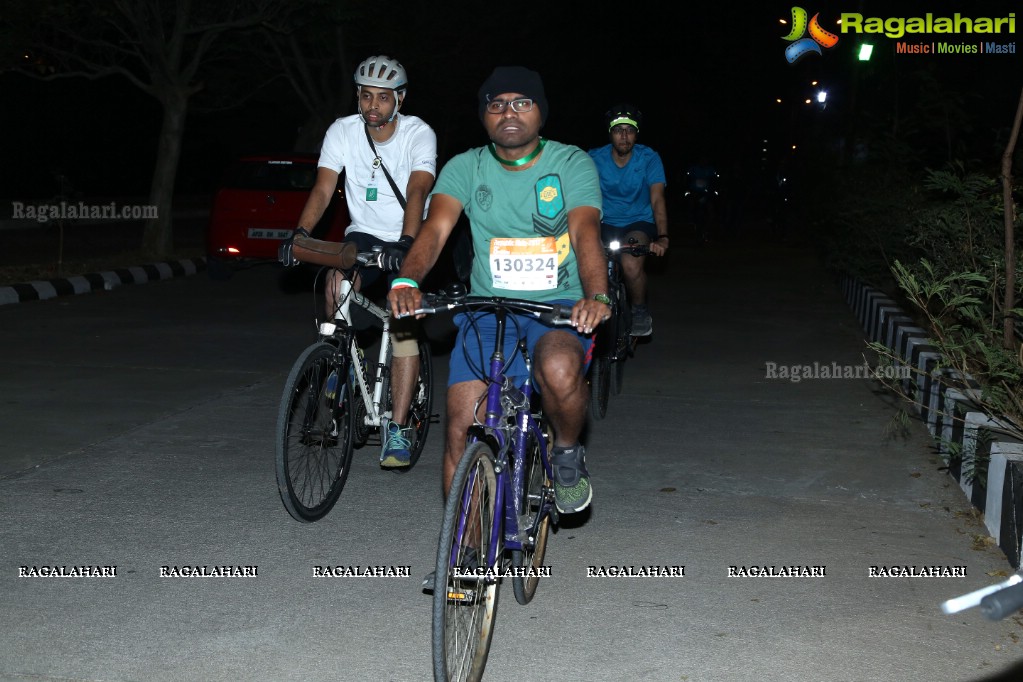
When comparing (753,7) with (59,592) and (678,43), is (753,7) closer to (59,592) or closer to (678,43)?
(678,43)

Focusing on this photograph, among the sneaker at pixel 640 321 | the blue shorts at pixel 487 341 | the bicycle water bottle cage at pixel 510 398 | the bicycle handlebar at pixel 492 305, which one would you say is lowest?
the sneaker at pixel 640 321

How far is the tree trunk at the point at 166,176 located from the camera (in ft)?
59.6

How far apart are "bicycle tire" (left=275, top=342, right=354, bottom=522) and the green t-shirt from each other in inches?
46.5

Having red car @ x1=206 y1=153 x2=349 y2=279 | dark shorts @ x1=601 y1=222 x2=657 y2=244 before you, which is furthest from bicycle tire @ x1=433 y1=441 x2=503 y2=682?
red car @ x1=206 y1=153 x2=349 y2=279

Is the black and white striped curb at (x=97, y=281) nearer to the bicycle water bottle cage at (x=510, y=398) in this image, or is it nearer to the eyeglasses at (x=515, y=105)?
the eyeglasses at (x=515, y=105)

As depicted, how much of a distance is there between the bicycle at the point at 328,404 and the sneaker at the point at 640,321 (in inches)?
125

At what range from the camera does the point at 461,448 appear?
433 centimetres

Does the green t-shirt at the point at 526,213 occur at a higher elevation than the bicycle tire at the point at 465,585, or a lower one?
higher

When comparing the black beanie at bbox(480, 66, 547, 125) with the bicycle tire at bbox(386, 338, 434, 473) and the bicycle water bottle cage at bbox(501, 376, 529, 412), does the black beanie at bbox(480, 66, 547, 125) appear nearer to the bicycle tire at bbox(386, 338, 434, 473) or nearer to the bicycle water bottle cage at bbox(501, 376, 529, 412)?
the bicycle water bottle cage at bbox(501, 376, 529, 412)

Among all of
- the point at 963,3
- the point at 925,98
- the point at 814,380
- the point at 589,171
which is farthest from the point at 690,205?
the point at 589,171

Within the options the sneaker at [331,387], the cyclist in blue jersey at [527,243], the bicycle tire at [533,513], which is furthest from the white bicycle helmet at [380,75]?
the bicycle tire at [533,513]

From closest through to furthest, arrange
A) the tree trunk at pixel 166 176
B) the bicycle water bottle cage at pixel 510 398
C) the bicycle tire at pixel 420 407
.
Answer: the bicycle water bottle cage at pixel 510 398
the bicycle tire at pixel 420 407
the tree trunk at pixel 166 176

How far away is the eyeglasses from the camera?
4449mm

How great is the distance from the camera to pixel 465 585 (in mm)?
3752
